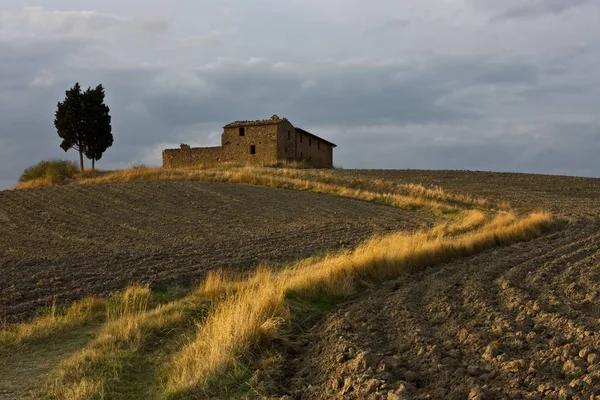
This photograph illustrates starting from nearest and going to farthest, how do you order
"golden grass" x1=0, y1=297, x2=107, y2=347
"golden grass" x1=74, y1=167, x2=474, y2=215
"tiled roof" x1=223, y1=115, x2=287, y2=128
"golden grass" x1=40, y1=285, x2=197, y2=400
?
"golden grass" x1=40, y1=285, x2=197, y2=400, "golden grass" x1=0, y1=297, x2=107, y2=347, "golden grass" x1=74, y1=167, x2=474, y2=215, "tiled roof" x1=223, y1=115, x2=287, y2=128

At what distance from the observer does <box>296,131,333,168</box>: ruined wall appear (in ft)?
181

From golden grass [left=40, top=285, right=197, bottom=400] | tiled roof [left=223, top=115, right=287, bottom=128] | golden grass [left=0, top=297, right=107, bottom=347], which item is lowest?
golden grass [left=0, top=297, right=107, bottom=347]

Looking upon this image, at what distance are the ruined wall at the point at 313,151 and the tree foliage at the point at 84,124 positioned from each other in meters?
19.0

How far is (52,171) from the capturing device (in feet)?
152

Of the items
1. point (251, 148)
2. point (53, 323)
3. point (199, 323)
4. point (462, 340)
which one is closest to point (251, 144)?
point (251, 148)

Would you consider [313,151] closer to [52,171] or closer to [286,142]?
[286,142]

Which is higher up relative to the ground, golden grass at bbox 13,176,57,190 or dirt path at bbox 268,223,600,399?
golden grass at bbox 13,176,57,190

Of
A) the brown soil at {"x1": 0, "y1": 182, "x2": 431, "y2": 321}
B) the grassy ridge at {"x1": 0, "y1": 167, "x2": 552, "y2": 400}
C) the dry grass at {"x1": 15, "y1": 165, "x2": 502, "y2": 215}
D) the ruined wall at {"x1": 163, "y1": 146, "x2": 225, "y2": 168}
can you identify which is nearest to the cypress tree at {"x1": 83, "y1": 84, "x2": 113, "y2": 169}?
the ruined wall at {"x1": 163, "y1": 146, "x2": 225, "y2": 168}

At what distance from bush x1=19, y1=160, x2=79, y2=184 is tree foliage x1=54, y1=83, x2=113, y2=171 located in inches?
105

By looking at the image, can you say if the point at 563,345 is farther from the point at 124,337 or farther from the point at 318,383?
the point at 124,337

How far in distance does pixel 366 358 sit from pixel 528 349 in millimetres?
1814

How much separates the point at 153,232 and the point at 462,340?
53.7ft

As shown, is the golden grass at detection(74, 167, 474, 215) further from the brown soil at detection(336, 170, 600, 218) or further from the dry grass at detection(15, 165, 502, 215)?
the brown soil at detection(336, 170, 600, 218)

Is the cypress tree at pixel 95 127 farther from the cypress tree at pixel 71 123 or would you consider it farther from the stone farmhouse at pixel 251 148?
the stone farmhouse at pixel 251 148
